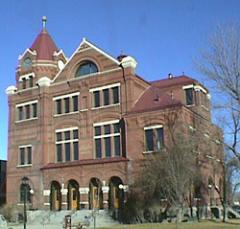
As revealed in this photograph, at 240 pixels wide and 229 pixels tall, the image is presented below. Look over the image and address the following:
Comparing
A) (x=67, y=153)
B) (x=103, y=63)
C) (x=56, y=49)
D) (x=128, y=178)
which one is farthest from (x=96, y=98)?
(x=56, y=49)

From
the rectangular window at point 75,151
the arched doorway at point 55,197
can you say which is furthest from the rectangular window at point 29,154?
the rectangular window at point 75,151

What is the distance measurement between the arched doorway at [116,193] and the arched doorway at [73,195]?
4.65m

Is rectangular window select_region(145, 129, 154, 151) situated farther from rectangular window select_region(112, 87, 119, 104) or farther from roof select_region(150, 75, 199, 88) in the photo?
roof select_region(150, 75, 199, 88)

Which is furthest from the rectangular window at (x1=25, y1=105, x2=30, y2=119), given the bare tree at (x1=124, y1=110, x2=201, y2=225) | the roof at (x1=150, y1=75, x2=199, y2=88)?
the bare tree at (x1=124, y1=110, x2=201, y2=225)

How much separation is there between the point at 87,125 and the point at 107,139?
3222mm

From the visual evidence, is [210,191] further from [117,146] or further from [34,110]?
[34,110]

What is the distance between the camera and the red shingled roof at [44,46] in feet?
187

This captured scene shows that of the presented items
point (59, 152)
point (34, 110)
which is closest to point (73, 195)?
point (59, 152)

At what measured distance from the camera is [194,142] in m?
33.6

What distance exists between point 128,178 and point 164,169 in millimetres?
8992

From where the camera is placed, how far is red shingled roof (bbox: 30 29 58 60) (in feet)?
187

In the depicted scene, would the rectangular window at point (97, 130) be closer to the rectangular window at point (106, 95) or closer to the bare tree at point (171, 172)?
the rectangular window at point (106, 95)

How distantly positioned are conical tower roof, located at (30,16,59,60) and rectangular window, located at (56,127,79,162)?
12.1 meters

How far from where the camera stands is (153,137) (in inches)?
1676
